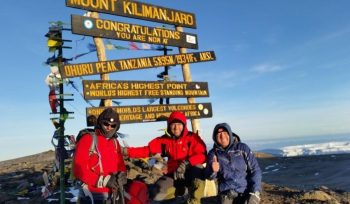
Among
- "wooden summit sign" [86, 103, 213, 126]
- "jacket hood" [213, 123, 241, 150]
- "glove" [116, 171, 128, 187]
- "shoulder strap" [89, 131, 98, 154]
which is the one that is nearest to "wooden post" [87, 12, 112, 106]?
"wooden summit sign" [86, 103, 213, 126]

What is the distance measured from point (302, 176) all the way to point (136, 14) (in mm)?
10854

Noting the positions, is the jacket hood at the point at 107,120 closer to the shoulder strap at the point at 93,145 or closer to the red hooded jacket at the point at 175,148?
the shoulder strap at the point at 93,145

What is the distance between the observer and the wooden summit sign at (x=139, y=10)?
11.5 m


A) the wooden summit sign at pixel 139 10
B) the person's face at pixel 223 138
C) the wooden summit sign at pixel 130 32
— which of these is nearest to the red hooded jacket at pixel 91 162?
the person's face at pixel 223 138

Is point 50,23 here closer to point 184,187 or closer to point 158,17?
point 158,17

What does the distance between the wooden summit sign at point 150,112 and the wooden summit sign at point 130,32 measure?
2.26 metres

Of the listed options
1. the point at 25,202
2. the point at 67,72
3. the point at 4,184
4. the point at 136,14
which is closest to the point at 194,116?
the point at 136,14

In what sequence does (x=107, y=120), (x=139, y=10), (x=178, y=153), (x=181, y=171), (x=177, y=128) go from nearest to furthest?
(x=107, y=120) < (x=181, y=171) < (x=177, y=128) < (x=178, y=153) < (x=139, y=10)

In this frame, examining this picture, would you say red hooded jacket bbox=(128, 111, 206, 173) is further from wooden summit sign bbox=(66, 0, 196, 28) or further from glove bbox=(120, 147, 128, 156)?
wooden summit sign bbox=(66, 0, 196, 28)

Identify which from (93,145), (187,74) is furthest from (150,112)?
(93,145)

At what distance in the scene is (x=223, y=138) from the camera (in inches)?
248

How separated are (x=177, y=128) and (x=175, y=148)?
17.7 inches

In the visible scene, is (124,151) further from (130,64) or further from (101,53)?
(130,64)

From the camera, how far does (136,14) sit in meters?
12.9
